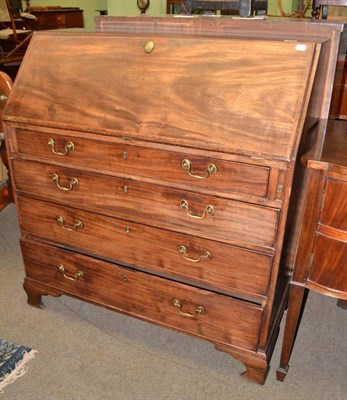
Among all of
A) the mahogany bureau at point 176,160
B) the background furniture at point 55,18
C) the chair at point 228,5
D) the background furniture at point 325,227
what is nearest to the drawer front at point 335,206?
the background furniture at point 325,227

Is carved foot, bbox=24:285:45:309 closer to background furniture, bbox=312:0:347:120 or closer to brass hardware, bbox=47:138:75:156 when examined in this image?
brass hardware, bbox=47:138:75:156

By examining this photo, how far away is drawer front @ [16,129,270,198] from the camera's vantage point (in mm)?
1298

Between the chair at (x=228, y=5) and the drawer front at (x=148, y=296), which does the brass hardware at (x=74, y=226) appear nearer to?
the drawer front at (x=148, y=296)

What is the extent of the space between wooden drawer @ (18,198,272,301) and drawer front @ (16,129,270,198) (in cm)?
22

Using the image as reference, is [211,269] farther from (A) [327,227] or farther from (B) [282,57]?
A: (B) [282,57]

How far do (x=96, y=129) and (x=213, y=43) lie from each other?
0.49 m

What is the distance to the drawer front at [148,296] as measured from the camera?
5.13ft

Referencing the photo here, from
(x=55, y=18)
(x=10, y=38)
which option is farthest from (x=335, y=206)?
(x=55, y=18)

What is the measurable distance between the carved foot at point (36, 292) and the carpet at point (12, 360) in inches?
9.6

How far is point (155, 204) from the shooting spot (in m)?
1.49

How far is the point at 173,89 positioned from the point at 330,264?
78 centimetres

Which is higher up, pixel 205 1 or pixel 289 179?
pixel 205 1

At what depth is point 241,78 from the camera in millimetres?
1312

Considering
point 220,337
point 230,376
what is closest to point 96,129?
point 220,337
